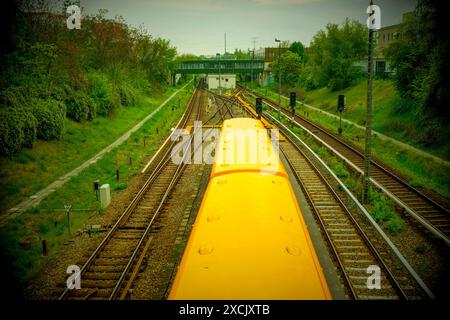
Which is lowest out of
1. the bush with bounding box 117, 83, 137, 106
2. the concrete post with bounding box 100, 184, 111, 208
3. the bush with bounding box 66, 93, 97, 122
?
the concrete post with bounding box 100, 184, 111, 208

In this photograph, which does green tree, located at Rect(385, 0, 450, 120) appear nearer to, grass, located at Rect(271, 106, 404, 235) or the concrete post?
grass, located at Rect(271, 106, 404, 235)

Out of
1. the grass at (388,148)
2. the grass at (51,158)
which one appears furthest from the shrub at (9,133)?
the grass at (388,148)

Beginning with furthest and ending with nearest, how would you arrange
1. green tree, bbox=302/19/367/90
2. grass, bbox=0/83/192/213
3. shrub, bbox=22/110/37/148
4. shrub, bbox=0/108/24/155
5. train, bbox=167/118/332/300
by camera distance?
1. green tree, bbox=302/19/367/90
2. shrub, bbox=22/110/37/148
3. shrub, bbox=0/108/24/155
4. grass, bbox=0/83/192/213
5. train, bbox=167/118/332/300

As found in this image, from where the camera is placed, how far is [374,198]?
16156mm

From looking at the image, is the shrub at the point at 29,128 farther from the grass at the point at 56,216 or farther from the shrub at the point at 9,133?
the grass at the point at 56,216

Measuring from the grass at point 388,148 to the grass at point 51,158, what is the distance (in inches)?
809

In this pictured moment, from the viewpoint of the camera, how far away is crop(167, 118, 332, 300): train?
17.7ft

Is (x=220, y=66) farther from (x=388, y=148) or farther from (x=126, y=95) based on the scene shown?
(x=388, y=148)

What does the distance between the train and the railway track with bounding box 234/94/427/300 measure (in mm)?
3436

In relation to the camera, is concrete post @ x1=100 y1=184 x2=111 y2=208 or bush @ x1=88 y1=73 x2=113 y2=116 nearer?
concrete post @ x1=100 y1=184 x2=111 y2=208

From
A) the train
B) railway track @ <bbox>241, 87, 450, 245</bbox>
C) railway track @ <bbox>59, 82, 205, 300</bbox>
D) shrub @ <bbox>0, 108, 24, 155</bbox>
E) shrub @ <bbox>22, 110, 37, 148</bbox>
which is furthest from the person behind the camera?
shrub @ <bbox>22, 110, 37, 148</bbox>

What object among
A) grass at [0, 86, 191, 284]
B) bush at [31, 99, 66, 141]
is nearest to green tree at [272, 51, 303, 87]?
grass at [0, 86, 191, 284]

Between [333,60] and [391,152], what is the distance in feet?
105
